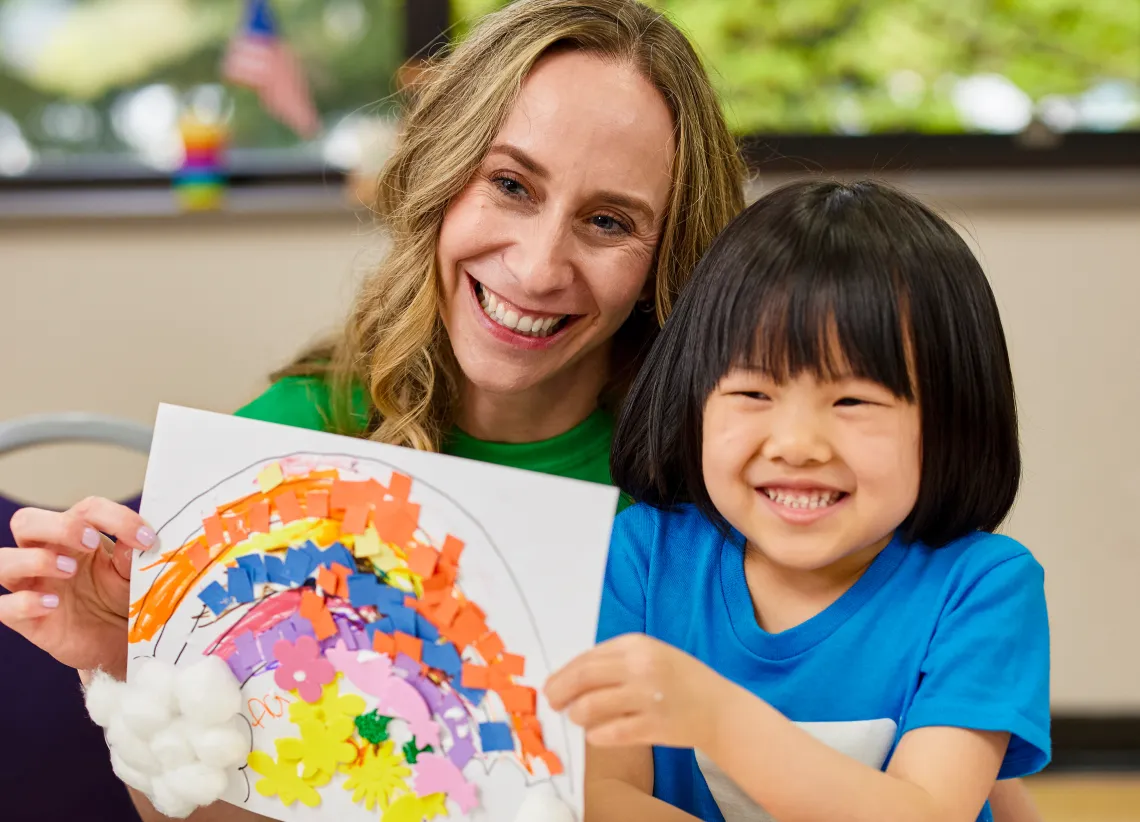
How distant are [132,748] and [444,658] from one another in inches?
9.1

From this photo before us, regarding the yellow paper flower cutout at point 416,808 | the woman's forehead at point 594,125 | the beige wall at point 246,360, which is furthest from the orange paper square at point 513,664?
the beige wall at point 246,360

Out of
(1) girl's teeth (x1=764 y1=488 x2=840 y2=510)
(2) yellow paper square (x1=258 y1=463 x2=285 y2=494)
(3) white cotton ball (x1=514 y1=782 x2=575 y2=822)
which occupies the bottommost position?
(3) white cotton ball (x1=514 y1=782 x2=575 y2=822)

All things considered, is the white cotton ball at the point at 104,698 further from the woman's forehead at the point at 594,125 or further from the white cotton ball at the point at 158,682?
the woman's forehead at the point at 594,125

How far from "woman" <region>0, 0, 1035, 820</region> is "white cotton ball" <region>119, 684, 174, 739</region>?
150 mm

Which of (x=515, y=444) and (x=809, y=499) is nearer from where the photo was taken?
(x=809, y=499)

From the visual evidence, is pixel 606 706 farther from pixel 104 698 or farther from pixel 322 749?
pixel 104 698

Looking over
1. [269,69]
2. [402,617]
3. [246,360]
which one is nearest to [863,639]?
[402,617]

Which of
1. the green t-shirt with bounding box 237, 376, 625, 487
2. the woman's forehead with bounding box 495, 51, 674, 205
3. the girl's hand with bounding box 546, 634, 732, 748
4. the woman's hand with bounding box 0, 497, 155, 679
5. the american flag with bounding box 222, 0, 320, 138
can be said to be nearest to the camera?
the girl's hand with bounding box 546, 634, 732, 748

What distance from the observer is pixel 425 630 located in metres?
0.77

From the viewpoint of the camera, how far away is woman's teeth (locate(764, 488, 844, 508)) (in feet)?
2.64

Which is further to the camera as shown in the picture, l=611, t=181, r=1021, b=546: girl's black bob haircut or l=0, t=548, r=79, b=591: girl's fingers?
l=0, t=548, r=79, b=591: girl's fingers

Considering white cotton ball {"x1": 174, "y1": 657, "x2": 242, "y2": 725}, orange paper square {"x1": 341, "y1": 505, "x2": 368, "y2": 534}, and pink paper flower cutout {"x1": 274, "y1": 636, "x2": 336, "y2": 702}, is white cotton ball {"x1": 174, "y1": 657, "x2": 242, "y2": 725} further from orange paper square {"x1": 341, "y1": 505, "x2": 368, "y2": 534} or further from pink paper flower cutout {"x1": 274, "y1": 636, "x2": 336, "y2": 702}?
orange paper square {"x1": 341, "y1": 505, "x2": 368, "y2": 534}

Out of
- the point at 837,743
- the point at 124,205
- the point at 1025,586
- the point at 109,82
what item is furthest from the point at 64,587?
the point at 109,82

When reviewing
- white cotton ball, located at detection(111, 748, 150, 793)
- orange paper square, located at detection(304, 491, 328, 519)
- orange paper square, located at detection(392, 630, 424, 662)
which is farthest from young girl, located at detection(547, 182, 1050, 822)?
white cotton ball, located at detection(111, 748, 150, 793)
